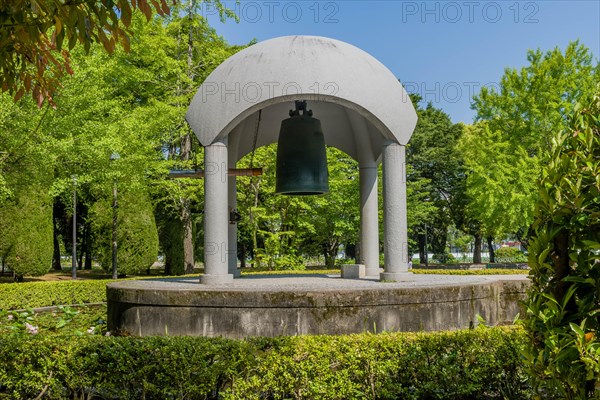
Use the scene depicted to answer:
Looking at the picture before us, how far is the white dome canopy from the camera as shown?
8.65m

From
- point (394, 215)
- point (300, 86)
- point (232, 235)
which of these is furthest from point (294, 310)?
point (232, 235)

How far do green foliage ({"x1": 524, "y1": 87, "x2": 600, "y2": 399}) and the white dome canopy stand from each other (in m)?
5.73

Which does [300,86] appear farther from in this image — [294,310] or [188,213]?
[188,213]

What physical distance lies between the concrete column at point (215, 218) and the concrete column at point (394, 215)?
2.66 meters

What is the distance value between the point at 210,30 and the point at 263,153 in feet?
30.4

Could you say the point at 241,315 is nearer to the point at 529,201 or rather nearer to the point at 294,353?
the point at 294,353

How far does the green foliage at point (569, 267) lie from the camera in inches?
113

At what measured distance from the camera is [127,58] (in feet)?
83.1

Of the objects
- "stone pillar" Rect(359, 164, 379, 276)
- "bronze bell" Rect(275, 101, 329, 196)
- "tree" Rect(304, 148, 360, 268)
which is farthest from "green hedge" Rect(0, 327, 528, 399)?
"tree" Rect(304, 148, 360, 268)

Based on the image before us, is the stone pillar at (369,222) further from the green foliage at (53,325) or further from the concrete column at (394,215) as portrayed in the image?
the green foliage at (53,325)

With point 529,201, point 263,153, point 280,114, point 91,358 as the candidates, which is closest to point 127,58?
point 263,153

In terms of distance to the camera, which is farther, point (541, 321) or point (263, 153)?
point (263, 153)

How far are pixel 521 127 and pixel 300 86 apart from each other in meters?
22.5

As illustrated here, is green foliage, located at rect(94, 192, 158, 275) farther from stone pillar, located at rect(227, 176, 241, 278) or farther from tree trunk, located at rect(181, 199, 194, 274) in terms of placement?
stone pillar, located at rect(227, 176, 241, 278)
